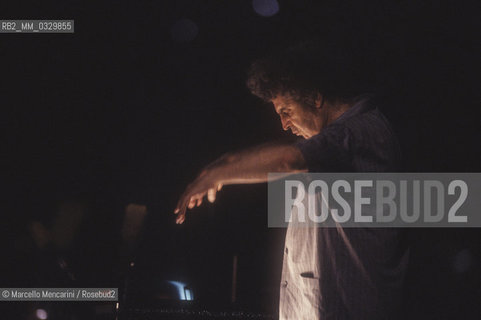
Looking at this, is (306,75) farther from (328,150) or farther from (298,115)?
(328,150)

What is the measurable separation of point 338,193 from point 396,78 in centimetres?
189

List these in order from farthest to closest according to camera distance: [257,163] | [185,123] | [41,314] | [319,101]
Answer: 1. [185,123]
2. [41,314]
3. [319,101]
4. [257,163]

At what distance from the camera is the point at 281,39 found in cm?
379

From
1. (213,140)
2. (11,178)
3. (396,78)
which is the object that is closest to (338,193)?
(396,78)

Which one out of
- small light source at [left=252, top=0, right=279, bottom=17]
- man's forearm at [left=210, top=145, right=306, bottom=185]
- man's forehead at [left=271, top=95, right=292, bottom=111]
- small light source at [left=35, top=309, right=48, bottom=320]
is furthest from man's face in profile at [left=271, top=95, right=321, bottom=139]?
small light source at [left=35, top=309, right=48, bottom=320]

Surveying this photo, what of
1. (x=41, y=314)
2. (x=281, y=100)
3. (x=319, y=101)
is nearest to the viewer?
(x=319, y=101)

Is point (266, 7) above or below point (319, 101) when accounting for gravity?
above

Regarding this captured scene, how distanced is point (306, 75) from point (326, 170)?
661 mm

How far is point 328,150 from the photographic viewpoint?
1.37 metres

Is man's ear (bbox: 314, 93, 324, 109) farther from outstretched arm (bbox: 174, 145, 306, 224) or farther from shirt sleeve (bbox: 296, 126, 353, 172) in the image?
outstretched arm (bbox: 174, 145, 306, 224)

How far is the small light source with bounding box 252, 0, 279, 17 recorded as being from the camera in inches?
144

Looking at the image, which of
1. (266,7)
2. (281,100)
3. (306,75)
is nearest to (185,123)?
(266,7)

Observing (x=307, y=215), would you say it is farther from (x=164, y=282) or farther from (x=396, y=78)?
(x=164, y=282)

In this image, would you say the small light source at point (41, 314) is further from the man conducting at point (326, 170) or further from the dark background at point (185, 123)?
the man conducting at point (326, 170)
